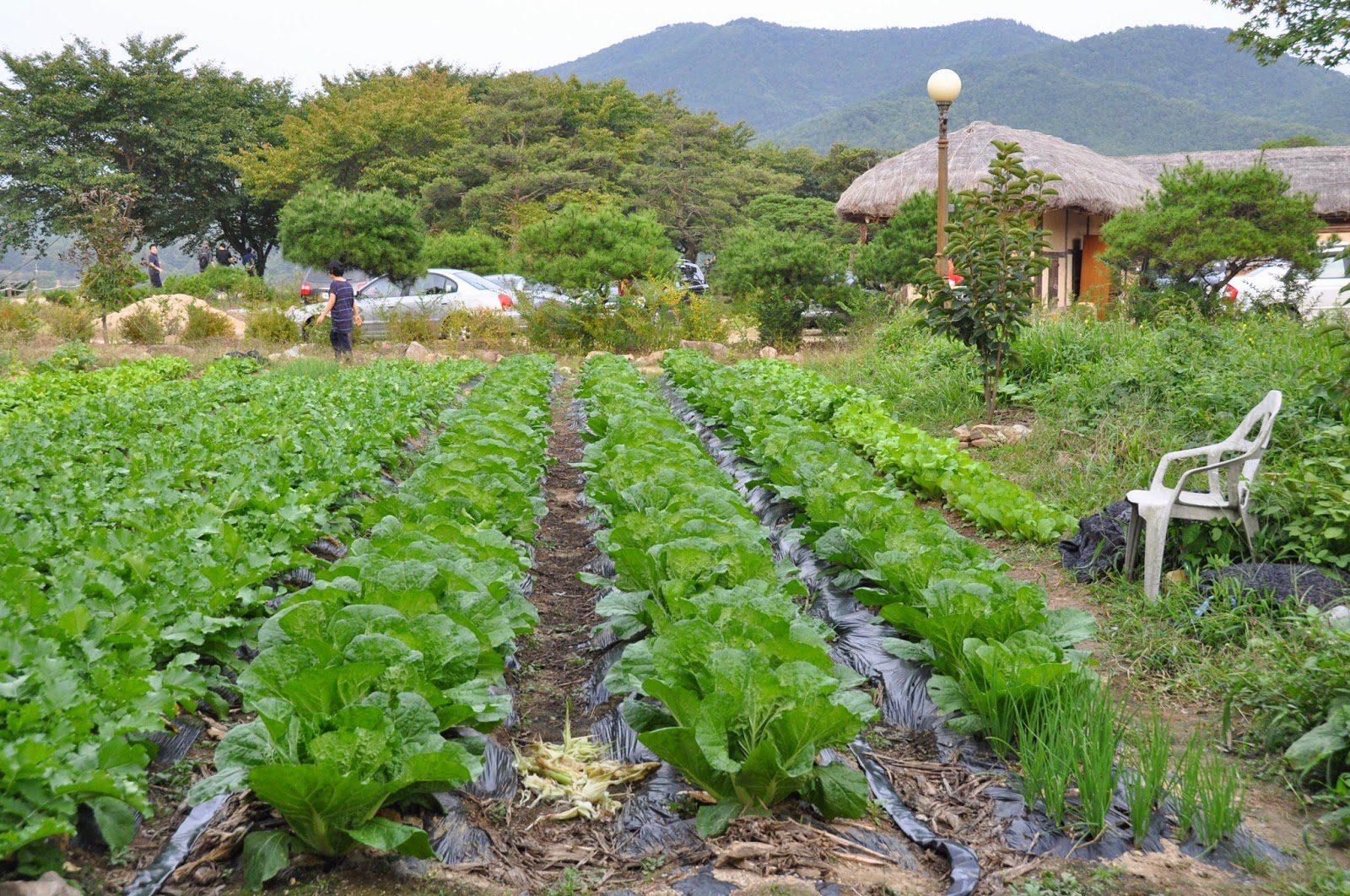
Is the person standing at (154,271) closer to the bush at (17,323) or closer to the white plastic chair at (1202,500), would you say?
the bush at (17,323)

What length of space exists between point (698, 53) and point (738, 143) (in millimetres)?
117535

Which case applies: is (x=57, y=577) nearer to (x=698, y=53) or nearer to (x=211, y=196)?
(x=211, y=196)

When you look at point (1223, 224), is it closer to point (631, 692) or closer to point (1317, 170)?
point (1317, 170)

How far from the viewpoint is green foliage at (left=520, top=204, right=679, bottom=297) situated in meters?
16.8

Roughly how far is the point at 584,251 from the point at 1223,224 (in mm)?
9739

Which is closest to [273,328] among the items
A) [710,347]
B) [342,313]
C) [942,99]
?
[342,313]

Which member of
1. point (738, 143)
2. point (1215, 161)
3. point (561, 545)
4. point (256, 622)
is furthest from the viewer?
point (738, 143)

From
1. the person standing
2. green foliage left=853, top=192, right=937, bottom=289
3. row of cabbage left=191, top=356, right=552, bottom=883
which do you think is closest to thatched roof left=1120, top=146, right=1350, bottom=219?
green foliage left=853, top=192, right=937, bottom=289

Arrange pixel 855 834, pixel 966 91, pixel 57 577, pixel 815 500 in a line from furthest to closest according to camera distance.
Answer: pixel 966 91 → pixel 815 500 → pixel 57 577 → pixel 855 834

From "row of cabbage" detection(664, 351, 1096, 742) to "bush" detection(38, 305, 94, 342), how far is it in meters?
15.2

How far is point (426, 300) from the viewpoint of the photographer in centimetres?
1758

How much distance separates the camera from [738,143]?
39562 mm

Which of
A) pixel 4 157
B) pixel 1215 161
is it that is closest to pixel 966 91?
pixel 1215 161

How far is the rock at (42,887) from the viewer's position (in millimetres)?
2068
